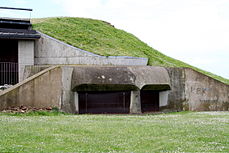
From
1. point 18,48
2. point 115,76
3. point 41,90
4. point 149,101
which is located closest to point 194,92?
point 149,101

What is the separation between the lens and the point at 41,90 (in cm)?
2044

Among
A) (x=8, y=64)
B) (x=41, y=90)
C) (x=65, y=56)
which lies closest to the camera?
(x=41, y=90)

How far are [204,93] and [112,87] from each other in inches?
299

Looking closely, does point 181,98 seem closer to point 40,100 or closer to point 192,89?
point 192,89

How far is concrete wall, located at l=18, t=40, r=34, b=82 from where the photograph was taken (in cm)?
2652

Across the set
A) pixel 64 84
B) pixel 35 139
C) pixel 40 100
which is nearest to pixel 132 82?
pixel 64 84

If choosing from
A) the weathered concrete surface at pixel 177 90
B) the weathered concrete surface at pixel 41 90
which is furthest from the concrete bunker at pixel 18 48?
the weathered concrete surface at pixel 177 90

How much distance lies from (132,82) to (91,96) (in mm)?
2708

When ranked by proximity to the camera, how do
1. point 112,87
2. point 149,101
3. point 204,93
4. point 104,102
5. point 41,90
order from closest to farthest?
point 41,90 → point 112,87 → point 104,102 → point 149,101 → point 204,93

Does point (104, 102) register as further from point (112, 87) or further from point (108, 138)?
point (108, 138)

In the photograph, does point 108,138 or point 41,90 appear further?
point 41,90

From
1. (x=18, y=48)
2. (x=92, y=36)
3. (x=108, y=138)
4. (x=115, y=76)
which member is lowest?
(x=108, y=138)

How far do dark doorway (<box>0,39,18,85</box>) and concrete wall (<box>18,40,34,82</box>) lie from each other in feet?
2.04

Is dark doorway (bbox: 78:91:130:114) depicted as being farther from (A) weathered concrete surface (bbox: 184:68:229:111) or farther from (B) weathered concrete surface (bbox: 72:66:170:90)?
(A) weathered concrete surface (bbox: 184:68:229:111)
